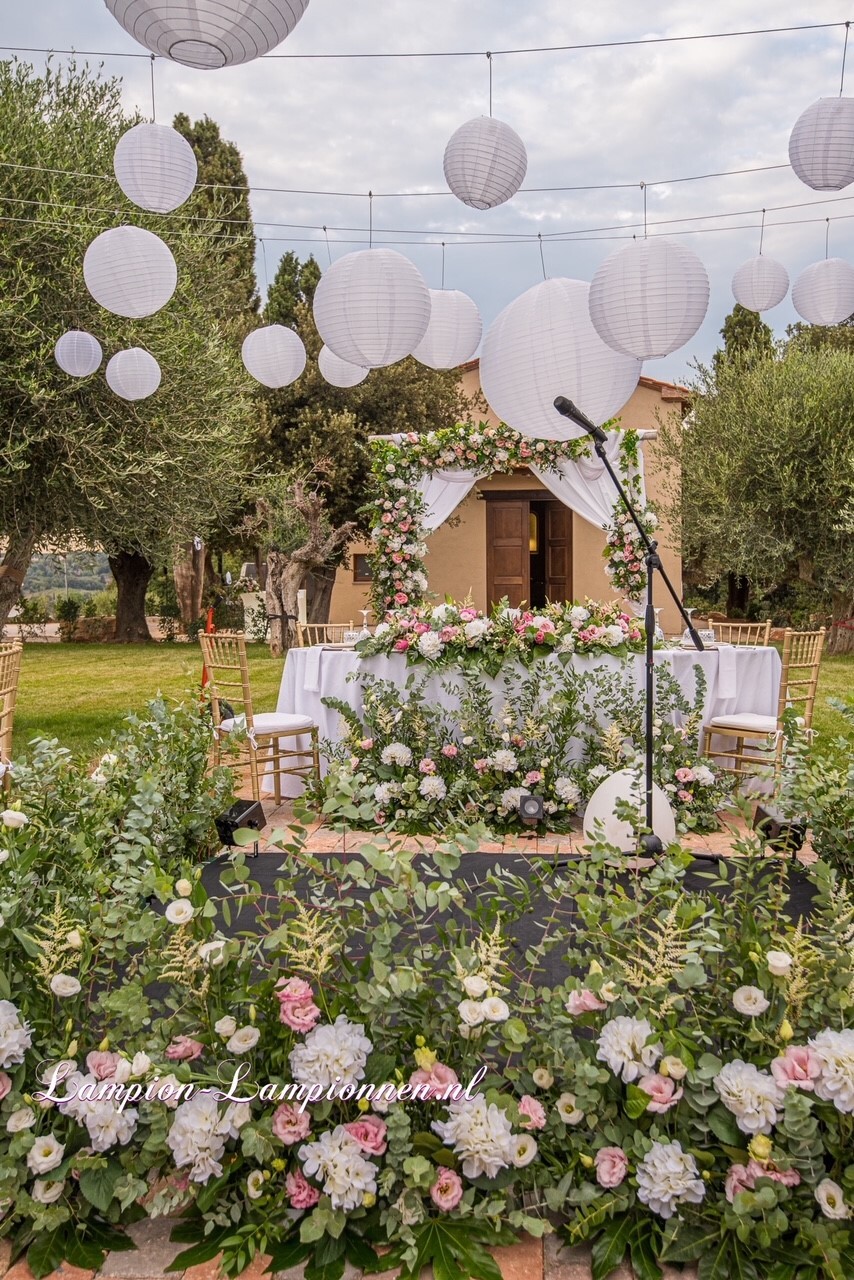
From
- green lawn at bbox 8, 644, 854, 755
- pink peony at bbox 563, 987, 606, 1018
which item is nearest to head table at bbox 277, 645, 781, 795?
green lawn at bbox 8, 644, 854, 755

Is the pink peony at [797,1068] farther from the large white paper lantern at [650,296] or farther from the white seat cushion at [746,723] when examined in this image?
the white seat cushion at [746,723]

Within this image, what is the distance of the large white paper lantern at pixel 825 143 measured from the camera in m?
3.67

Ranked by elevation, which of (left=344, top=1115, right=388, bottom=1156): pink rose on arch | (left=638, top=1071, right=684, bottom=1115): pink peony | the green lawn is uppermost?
(left=638, top=1071, right=684, bottom=1115): pink peony

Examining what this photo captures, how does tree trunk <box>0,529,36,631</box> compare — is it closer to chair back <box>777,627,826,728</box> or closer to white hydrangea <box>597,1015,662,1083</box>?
chair back <box>777,627,826,728</box>

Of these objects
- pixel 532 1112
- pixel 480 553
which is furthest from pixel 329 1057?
pixel 480 553

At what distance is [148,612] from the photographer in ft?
68.7

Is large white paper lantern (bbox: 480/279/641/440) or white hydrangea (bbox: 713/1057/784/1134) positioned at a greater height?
large white paper lantern (bbox: 480/279/641/440)

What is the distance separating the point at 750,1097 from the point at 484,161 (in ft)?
12.8

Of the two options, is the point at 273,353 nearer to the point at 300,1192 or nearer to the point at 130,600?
the point at 300,1192

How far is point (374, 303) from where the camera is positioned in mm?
4004

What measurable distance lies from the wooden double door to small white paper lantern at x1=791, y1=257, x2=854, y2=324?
28.6ft

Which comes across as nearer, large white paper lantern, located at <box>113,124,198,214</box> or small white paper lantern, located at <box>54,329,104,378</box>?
large white paper lantern, located at <box>113,124,198,214</box>

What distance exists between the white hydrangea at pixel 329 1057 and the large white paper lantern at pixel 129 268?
13.3 ft

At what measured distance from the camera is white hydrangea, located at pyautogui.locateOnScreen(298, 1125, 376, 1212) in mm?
1506
